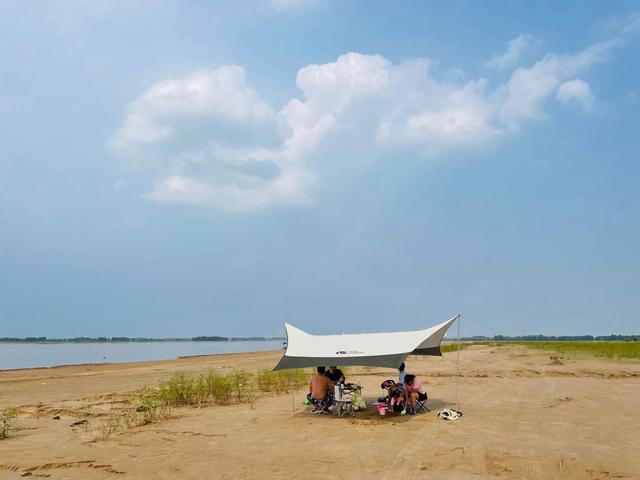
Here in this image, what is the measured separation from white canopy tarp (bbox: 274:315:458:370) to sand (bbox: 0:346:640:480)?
51.1 inches

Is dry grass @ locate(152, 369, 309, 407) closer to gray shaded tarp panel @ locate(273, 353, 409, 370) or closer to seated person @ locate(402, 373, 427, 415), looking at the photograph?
gray shaded tarp panel @ locate(273, 353, 409, 370)

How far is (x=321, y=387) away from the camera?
42.4 ft

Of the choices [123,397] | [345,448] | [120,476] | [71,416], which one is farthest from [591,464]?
[123,397]

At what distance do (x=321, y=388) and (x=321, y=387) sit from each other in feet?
0.08

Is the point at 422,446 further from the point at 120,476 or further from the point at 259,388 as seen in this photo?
the point at 259,388

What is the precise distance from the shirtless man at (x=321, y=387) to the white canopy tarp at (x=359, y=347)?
617mm

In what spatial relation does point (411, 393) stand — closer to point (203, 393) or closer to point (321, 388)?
point (321, 388)

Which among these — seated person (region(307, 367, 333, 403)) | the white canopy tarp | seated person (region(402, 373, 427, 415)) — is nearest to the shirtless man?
seated person (region(307, 367, 333, 403))

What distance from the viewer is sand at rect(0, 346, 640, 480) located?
25.9 ft

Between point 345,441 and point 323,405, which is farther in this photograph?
point 323,405

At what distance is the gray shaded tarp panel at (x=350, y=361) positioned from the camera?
11781 millimetres

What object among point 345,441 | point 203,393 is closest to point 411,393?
point 345,441

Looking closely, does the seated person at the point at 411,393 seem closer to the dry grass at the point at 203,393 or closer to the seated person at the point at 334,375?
the seated person at the point at 334,375

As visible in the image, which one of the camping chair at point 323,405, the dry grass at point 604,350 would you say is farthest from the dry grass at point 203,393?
the dry grass at point 604,350
